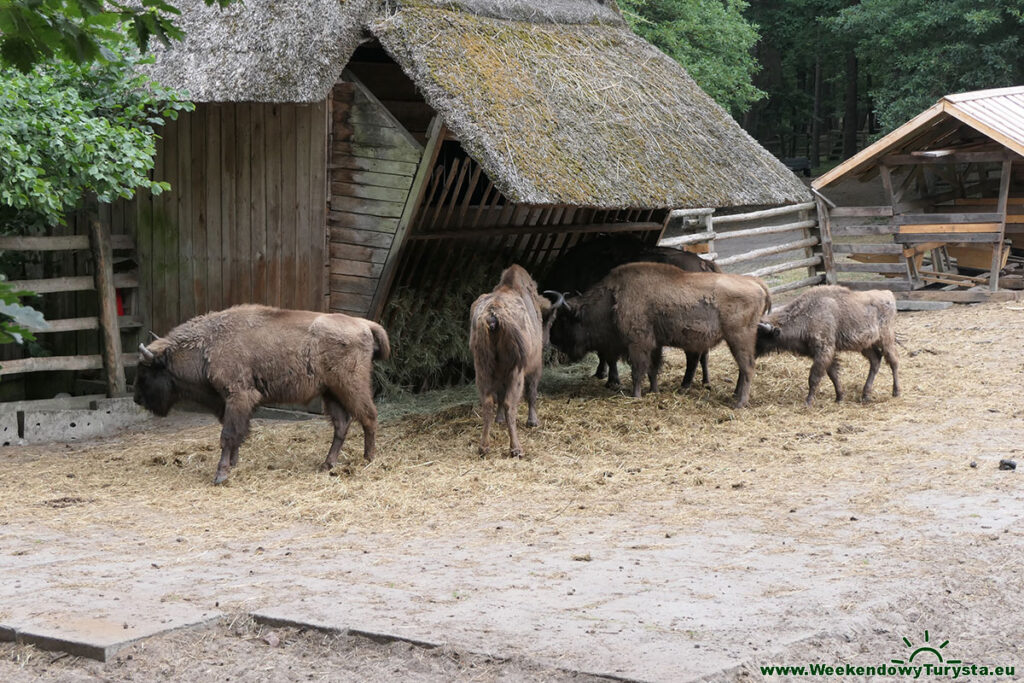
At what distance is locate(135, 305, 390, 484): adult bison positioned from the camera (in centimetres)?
878

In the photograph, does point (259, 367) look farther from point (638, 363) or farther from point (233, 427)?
point (638, 363)

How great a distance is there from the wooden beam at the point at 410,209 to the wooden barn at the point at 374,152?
0.02 m

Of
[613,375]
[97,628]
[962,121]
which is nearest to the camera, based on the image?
[97,628]

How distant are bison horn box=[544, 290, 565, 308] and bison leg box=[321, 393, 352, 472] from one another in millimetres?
2914

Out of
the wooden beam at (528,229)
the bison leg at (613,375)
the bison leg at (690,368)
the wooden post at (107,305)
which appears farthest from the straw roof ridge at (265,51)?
the bison leg at (690,368)

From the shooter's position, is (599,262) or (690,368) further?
(599,262)

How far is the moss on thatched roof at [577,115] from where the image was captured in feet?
32.4

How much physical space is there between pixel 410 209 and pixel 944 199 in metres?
13.4

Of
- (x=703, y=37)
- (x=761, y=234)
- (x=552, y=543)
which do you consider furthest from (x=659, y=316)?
(x=703, y=37)

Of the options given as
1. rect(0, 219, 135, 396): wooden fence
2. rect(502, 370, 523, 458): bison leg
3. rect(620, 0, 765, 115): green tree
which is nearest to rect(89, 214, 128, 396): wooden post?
rect(0, 219, 135, 396): wooden fence

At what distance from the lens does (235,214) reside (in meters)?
11.2

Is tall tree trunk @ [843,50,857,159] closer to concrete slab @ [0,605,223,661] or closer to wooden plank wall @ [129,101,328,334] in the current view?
wooden plank wall @ [129,101,328,334]

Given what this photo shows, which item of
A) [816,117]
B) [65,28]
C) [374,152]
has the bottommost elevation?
[374,152]

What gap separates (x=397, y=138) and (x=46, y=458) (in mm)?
3838
